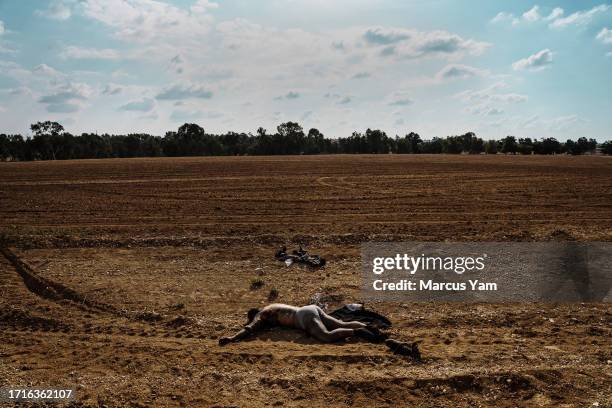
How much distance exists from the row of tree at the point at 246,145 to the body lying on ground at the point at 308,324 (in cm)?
9257

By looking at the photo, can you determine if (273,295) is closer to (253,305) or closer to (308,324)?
(253,305)

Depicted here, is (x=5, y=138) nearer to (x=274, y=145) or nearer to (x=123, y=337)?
(x=274, y=145)

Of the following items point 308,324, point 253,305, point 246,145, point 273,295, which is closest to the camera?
point 308,324

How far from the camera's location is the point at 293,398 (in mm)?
6289

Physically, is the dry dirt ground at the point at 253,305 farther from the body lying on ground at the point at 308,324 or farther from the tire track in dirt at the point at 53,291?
the body lying on ground at the point at 308,324

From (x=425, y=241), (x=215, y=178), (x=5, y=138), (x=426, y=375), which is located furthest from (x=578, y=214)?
(x=5, y=138)

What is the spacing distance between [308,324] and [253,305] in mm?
2064

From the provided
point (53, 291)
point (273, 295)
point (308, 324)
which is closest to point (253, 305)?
point (273, 295)

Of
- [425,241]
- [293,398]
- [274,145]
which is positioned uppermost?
[274,145]

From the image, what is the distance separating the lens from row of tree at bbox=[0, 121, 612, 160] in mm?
93312

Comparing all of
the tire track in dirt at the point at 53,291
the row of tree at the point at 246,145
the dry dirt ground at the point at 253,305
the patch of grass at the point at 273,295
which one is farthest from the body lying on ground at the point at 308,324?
the row of tree at the point at 246,145

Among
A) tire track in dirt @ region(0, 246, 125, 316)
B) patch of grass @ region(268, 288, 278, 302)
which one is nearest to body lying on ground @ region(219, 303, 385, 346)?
patch of grass @ region(268, 288, 278, 302)

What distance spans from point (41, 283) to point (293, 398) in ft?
26.3

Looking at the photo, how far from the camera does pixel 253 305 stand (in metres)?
9.93
